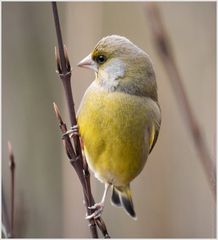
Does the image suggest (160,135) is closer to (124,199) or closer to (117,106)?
(124,199)

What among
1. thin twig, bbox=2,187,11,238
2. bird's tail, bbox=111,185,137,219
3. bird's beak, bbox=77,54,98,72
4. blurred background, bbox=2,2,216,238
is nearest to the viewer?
thin twig, bbox=2,187,11,238

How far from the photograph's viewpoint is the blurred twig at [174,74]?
2.14 ft

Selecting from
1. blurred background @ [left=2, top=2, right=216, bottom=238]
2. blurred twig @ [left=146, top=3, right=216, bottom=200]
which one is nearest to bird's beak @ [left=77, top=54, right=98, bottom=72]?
blurred background @ [left=2, top=2, right=216, bottom=238]

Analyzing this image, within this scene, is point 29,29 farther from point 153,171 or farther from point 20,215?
point 20,215

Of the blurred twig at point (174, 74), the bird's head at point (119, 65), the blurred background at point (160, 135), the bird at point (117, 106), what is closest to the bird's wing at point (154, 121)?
the bird at point (117, 106)

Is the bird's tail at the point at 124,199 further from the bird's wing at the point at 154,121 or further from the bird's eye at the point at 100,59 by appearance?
the bird's eye at the point at 100,59

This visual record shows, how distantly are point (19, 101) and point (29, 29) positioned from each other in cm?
48

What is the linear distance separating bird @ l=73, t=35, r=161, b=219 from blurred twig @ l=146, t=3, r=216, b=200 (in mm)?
1065

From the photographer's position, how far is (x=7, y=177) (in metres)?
2.88

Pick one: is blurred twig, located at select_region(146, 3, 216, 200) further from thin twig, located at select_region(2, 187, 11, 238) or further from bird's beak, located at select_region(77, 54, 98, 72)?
bird's beak, located at select_region(77, 54, 98, 72)

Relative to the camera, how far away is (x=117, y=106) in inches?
71.6

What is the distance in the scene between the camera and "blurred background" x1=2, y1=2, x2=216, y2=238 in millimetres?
2811

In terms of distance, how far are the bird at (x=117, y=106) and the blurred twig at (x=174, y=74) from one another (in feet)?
3.49

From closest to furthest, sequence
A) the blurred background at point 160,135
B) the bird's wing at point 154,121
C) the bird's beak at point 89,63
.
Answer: the bird's beak at point 89,63
the bird's wing at point 154,121
the blurred background at point 160,135
